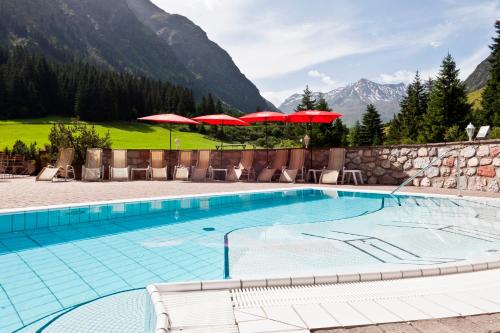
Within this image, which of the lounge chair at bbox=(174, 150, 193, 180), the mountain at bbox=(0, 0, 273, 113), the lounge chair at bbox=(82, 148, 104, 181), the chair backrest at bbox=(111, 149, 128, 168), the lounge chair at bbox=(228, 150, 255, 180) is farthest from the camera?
the mountain at bbox=(0, 0, 273, 113)

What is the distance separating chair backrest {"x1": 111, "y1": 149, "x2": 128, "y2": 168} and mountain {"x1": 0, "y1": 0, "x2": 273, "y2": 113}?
111342mm

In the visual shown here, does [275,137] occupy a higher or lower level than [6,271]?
higher

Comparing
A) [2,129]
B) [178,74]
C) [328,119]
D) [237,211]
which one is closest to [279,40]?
[328,119]

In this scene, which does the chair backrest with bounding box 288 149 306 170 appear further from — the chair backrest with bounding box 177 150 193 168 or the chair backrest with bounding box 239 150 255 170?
the chair backrest with bounding box 177 150 193 168

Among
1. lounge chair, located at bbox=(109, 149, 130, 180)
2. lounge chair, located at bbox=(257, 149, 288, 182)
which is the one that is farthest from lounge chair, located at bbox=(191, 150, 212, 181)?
lounge chair, located at bbox=(109, 149, 130, 180)

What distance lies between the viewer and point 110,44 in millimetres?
149625

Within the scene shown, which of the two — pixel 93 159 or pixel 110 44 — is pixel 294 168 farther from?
pixel 110 44

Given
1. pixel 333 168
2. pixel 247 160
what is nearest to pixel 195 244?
pixel 333 168

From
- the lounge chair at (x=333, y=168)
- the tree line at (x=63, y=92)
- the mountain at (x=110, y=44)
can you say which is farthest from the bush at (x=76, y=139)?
the mountain at (x=110, y=44)

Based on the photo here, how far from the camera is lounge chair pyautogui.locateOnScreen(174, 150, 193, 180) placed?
13.0 metres

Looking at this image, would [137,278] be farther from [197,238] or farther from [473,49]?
[473,49]

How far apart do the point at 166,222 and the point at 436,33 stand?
1977 cm

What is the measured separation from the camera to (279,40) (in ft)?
54.4

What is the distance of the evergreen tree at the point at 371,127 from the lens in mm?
54000
